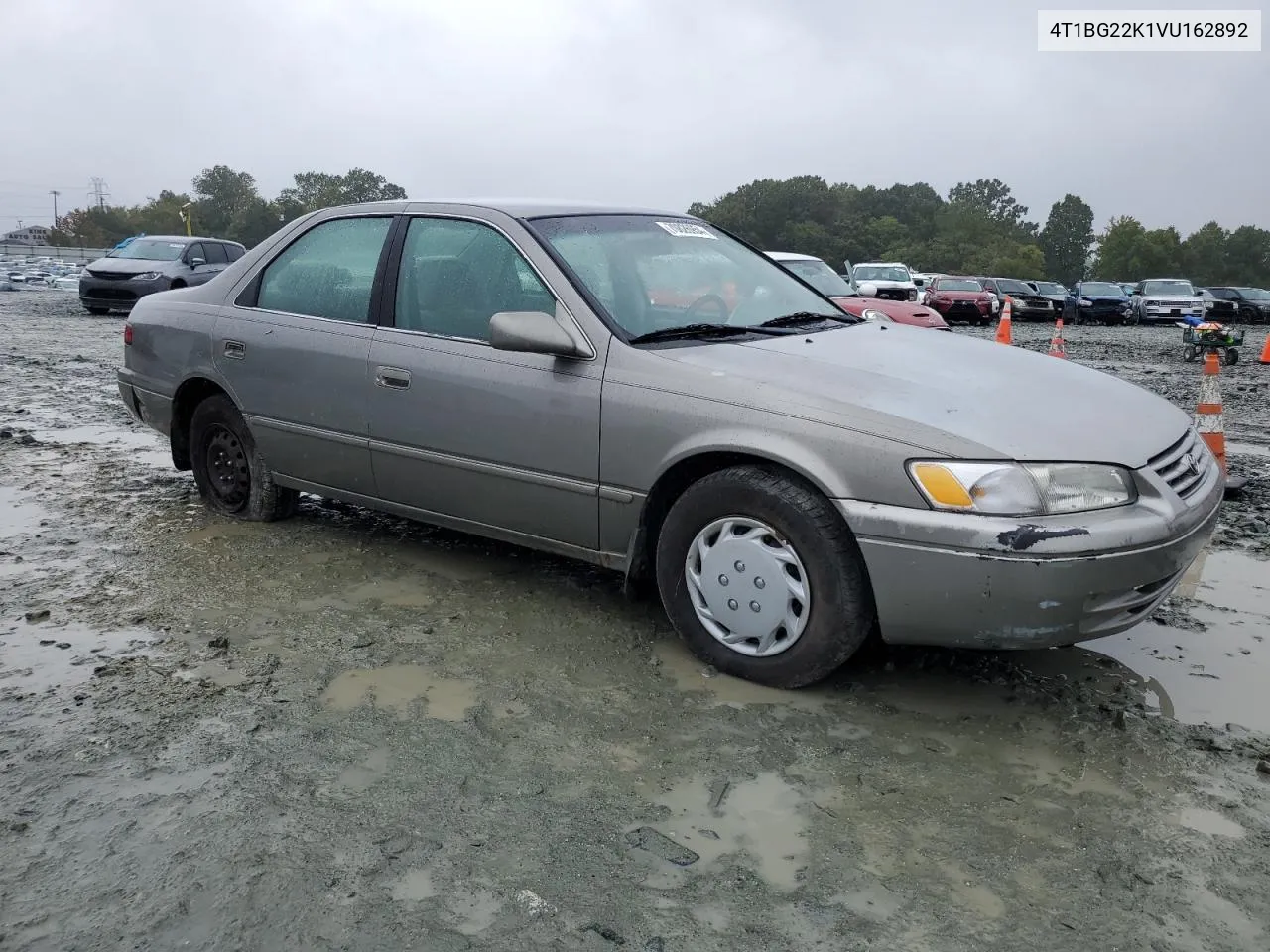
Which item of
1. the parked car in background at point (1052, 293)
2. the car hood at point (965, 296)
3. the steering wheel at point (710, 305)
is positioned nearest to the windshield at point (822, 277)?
the steering wheel at point (710, 305)

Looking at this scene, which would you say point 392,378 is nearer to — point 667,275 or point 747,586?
point 667,275

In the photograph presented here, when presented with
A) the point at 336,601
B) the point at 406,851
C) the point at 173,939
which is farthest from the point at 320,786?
the point at 336,601

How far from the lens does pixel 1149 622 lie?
13.8ft

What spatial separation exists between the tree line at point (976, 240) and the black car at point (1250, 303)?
49058 millimetres

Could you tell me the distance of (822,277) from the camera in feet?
42.5

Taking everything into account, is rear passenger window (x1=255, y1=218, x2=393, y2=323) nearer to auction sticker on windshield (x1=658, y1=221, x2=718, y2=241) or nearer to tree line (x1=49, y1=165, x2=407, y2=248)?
auction sticker on windshield (x1=658, y1=221, x2=718, y2=241)

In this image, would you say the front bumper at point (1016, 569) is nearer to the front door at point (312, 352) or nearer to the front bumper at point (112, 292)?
the front door at point (312, 352)

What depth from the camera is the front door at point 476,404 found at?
3.87m

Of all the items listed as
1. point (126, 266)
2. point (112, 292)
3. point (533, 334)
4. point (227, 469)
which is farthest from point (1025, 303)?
point (533, 334)

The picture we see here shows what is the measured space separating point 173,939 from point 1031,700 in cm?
252

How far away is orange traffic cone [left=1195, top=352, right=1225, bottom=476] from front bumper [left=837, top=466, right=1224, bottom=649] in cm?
336

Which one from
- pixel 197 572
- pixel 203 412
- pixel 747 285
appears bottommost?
pixel 197 572

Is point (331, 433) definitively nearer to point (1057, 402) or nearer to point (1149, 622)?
point (1057, 402)

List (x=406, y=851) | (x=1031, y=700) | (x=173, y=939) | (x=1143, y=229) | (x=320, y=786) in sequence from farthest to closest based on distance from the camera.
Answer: (x=1143, y=229), (x=1031, y=700), (x=320, y=786), (x=406, y=851), (x=173, y=939)
